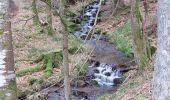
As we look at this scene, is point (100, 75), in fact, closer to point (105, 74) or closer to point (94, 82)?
point (105, 74)

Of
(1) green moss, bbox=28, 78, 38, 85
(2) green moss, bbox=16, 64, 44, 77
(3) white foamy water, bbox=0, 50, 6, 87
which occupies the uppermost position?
(3) white foamy water, bbox=0, 50, 6, 87

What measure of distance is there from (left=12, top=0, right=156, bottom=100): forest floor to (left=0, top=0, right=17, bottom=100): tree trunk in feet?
6.86

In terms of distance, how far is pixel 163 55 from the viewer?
13.0 feet

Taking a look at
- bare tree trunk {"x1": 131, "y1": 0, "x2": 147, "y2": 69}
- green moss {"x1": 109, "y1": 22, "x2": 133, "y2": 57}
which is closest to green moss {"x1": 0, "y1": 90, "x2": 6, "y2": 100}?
bare tree trunk {"x1": 131, "y1": 0, "x2": 147, "y2": 69}

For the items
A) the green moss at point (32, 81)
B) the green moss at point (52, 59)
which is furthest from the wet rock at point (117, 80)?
the green moss at point (32, 81)

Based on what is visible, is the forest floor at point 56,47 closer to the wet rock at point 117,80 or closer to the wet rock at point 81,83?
the wet rock at point 117,80

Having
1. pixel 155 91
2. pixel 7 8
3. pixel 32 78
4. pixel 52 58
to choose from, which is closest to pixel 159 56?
pixel 155 91

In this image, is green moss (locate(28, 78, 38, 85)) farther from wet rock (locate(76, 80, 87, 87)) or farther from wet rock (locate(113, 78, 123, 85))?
wet rock (locate(113, 78, 123, 85))

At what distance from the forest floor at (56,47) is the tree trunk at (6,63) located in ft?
6.86

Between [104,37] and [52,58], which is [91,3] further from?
[52,58]

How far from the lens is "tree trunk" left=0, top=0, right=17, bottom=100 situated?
3.18 meters

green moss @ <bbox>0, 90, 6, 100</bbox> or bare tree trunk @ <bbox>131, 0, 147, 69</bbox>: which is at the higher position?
green moss @ <bbox>0, 90, 6, 100</bbox>

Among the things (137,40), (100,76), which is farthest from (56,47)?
(137,40)

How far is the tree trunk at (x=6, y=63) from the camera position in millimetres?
3179
